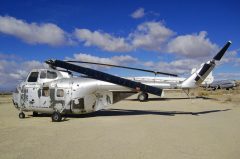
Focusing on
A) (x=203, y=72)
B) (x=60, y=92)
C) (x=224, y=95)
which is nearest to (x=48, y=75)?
(x=60, y=92)

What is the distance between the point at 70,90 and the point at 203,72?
60.0ft

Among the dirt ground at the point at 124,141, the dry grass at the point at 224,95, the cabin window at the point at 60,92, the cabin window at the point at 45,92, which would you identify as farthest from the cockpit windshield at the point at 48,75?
the dry grass at the point at 224,95

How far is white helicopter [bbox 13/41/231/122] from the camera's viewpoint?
50.0 ft

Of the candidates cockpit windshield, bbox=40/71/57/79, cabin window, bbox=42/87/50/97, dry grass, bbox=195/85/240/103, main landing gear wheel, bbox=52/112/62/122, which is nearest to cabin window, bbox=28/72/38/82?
cockpit windshield, bbox=40/71/57/79

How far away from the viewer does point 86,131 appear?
11.1 metres

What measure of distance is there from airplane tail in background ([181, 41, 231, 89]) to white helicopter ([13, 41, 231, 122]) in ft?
28.9

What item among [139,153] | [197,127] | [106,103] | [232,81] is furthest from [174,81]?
[232,81]

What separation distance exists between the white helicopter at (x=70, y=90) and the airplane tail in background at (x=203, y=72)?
880cm

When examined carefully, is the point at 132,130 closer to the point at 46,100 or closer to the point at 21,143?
the point at 21,143

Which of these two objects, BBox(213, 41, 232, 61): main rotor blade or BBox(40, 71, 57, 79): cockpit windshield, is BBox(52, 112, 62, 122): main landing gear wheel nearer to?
BBox(40, 71, 57, 79): cockpit windshield

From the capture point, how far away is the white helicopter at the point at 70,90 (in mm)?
15242

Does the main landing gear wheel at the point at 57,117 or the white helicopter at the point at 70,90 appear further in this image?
the white helicopter at the point at 70,90

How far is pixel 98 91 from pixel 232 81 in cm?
6477

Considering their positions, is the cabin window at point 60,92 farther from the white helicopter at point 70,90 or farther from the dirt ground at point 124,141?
the dirt ground at point 124,141
